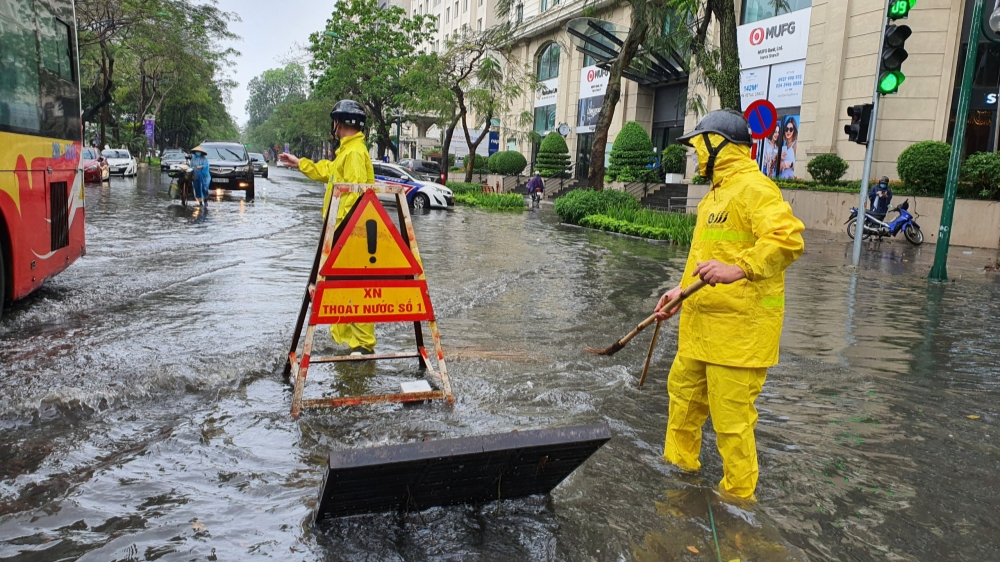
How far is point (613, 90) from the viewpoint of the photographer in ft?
66.8

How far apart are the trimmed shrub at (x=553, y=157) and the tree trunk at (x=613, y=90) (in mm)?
16406

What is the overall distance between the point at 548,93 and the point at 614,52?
43.7 ft

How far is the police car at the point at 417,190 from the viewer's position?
24.4m

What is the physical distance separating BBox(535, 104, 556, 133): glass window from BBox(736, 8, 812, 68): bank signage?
56.9 ft

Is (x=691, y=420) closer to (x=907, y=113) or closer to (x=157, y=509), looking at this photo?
(x=157, y=509)

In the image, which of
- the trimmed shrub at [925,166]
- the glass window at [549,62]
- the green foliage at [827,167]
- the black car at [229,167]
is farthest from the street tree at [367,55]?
the trimmed shrub at [925,166]

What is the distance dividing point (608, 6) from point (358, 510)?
3570cm

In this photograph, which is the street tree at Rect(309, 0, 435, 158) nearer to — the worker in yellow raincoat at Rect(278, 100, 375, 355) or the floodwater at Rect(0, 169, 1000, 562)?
the floodwater at Rect(0, 169, 1000, 562)

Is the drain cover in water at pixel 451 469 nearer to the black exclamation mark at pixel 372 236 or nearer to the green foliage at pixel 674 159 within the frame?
the black exclamation mark at pixel 372 236

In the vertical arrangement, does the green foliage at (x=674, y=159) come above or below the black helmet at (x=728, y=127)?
above

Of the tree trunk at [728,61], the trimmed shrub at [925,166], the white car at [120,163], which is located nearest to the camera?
the tree trunk at [728,61]

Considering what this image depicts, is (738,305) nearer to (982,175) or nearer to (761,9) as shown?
(982,175)

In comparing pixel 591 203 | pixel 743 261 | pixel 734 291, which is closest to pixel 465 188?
pixel 591 203

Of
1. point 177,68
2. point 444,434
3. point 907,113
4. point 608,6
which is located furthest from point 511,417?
point 177,68
